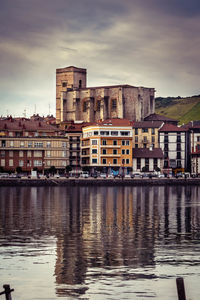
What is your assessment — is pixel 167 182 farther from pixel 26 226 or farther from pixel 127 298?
pixel 127 298

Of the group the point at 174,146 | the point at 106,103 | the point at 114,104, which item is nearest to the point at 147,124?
the point at 174,146

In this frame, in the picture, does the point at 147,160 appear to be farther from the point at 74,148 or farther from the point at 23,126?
the point at 23,126

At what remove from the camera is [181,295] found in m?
18.3

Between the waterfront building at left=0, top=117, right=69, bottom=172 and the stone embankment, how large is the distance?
13485 mm

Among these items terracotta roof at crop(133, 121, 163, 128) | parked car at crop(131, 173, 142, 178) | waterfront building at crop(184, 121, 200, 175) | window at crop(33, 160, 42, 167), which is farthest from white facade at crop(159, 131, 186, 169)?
window at crop(33, 160, 42, 167)

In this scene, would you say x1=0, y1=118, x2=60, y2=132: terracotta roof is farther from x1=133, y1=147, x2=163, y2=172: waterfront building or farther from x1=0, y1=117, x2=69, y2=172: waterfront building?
x1=133, y1=147, x2=163, y2=172: waterfront building

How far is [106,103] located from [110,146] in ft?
131

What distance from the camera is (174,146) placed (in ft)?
531

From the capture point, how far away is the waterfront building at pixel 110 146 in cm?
15162

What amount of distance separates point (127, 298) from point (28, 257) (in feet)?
30.3

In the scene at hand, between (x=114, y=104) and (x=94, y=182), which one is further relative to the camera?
(x=114, y=104)

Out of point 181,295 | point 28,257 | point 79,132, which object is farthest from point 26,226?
point 79,132

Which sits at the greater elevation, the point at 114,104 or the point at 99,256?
the point at 114,104

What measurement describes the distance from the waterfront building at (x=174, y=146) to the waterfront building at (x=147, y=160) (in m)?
4.22
